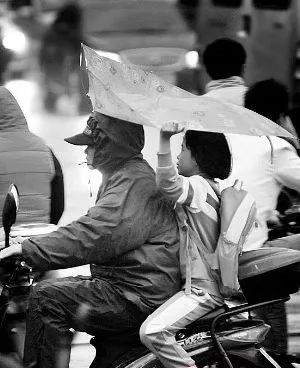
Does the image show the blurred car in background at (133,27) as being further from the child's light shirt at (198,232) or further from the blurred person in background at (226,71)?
the child's light shirt at (198,232)

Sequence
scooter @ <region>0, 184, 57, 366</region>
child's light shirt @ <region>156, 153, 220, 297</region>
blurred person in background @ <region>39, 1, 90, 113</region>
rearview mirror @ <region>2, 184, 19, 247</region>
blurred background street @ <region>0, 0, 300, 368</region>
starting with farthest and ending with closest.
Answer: blurred person in background @ <region>39, 1, 90, 113</region>, blurred background street @ <region>0, 0, 300, 368</region>, scooter @ <region>0, 184, 57, 366</region>, child's light shirt @ <region>156, 153, 220, 297</region>, rearview mirror @ <region>2, 184, 19, 247</region>

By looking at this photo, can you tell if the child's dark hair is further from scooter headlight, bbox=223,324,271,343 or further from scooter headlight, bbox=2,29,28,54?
scooter headlight, bbox=2,29,28,54

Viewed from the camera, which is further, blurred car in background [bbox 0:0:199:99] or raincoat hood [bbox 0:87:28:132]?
blurred car in background [bbox 0:0:199:99]

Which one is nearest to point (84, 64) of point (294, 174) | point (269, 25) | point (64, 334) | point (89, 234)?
point (89, 234)

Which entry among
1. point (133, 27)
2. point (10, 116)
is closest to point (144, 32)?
point (133, 27)

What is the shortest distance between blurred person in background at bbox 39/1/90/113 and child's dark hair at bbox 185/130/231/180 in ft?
29.7

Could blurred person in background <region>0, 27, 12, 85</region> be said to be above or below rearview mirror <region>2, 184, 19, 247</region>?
below

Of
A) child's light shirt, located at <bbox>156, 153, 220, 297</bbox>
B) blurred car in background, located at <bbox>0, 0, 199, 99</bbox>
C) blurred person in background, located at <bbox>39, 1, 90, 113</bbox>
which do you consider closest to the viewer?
child's light shirt, located at <bbox>156, 153, 220, 297</bbox>

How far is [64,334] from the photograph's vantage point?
4.12m

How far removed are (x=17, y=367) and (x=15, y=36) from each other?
9709 mm

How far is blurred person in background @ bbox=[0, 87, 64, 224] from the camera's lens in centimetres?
509

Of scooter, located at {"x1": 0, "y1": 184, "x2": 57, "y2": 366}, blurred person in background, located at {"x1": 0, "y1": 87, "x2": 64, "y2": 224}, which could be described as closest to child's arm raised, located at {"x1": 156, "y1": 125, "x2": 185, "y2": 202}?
scooter, located at {"x1": 0, "y1": 184, "x2": 57, "y2": 366}

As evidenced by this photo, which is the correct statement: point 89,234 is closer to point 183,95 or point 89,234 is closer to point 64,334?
point 64,334

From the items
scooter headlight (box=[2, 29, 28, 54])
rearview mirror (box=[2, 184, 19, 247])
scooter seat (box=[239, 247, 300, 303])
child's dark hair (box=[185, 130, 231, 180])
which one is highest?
child's dark hair (box=[185, 130, 231, 180])
